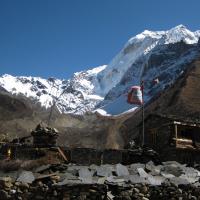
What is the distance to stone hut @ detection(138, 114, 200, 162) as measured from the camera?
126 ft

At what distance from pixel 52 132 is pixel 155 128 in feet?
42.5

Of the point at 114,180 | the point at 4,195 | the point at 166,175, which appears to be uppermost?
the point at 166,175

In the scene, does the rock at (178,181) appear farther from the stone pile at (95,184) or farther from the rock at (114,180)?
the rock at (114,180)

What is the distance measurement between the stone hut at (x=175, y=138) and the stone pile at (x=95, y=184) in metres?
16.1

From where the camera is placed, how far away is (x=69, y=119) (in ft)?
438

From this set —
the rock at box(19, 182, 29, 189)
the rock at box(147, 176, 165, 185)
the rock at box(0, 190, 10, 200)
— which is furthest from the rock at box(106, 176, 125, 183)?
the rock at box(0, 190, 10, 200)

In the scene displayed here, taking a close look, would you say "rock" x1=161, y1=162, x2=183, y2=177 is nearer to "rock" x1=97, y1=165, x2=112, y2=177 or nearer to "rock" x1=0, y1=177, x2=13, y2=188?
"rock" x1=97, y1=165, x2=112, y2=177

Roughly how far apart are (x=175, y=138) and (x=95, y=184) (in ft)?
67.2

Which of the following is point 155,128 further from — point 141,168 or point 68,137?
point 68,137

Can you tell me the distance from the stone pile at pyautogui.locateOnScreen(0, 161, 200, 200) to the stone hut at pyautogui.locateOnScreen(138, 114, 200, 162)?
52.8 feet

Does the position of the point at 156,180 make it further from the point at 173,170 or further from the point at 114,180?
the point at 173,170

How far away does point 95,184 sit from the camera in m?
19.4

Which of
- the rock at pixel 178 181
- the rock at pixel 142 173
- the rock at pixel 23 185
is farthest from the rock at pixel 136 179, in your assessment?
the rock at pixel 23 185

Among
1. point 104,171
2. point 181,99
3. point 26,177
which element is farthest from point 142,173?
point 181,99
